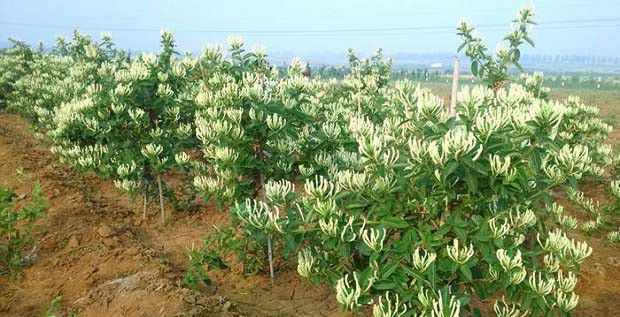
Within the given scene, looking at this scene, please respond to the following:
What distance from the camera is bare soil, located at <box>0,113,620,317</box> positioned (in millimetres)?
4754

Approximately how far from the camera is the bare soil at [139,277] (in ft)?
15.6

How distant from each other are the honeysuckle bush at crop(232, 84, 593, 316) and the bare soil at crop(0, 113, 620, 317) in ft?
6.61

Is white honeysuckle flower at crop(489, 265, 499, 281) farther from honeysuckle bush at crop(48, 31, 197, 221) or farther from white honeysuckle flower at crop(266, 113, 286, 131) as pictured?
honeysuckle bush at crop(48, 31, 197, 221)

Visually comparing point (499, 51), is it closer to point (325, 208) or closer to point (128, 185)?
point (325, 208)

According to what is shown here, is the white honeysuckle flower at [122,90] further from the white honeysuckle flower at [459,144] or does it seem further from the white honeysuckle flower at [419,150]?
the white honeysuckle flower at [459,144]

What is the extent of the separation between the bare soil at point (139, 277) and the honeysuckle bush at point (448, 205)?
2.01m

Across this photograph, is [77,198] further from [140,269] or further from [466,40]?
[466,40]

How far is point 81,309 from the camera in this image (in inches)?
189

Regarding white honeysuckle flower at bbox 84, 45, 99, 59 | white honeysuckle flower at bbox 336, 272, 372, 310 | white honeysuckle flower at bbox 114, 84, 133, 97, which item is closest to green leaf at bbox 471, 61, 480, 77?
white honeysuckle flower at bbox 336, 272, 372, 310

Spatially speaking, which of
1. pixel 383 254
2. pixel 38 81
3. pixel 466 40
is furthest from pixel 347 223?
pixel 38 81

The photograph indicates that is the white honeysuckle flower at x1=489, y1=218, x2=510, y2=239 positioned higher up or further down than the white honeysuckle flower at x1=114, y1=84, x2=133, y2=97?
further down

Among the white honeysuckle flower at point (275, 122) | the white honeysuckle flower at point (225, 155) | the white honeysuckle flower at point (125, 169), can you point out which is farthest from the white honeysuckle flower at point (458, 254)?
the white honeysuckle flower at point (125, 169)

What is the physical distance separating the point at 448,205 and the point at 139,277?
370 cm

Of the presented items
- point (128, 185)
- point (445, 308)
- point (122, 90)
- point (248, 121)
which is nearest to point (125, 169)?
point (128, 185)
